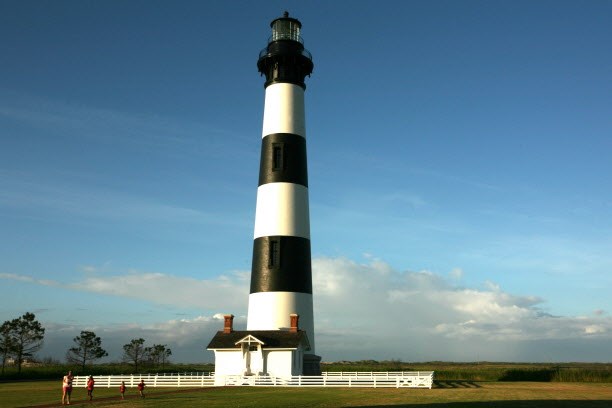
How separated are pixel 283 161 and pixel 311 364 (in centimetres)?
1433

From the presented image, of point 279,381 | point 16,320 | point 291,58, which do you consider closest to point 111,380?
point 279,381

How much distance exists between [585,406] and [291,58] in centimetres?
3018

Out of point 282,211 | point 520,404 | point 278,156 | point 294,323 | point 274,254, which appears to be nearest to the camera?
point 520,404

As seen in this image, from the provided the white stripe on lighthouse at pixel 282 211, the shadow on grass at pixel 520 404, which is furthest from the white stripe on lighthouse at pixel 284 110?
the shadow on grass at pixel 520 404

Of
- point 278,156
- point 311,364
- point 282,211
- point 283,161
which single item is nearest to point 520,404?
point 311,364

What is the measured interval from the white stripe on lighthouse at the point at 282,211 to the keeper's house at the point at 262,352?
6.00 meters

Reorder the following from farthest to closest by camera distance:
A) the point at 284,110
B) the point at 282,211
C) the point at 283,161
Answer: the point at 284,110, the point at 283,161, the point at 282,211

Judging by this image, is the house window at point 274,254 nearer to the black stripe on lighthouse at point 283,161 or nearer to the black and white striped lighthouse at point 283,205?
the black and white striped lighthouse at point 283,205

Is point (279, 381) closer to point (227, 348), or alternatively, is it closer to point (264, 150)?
point (227, 348)

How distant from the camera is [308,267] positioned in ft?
139

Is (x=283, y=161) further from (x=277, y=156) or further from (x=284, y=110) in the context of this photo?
(x=284, y=110)

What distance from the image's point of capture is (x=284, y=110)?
44.1 m

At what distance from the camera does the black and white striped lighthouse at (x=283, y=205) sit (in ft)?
135

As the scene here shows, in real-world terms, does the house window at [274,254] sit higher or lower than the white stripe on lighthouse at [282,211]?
lower
